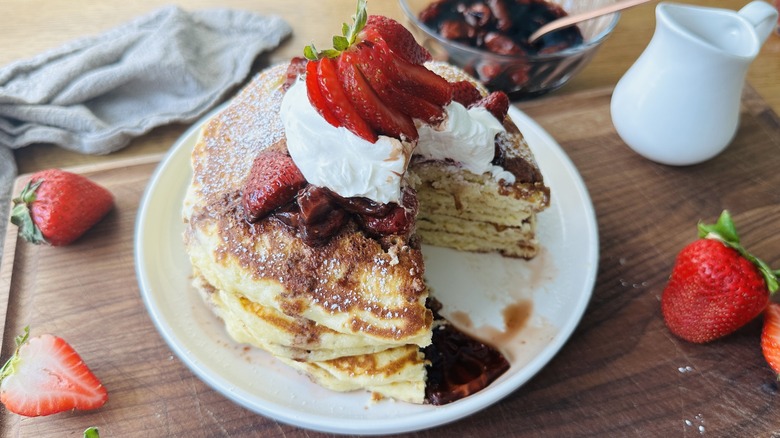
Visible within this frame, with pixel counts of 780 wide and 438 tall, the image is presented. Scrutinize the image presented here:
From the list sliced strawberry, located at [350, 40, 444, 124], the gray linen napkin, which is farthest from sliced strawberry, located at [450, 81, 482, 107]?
the gray linen napkin

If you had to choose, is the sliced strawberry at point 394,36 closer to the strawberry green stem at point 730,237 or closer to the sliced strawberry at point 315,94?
the sliced strawberry at point 315,94

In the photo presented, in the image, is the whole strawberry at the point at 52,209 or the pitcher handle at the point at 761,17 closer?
the whole strawberry at the point at 52,209

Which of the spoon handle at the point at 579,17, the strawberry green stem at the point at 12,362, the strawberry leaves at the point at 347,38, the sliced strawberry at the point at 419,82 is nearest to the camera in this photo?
the strawberry leaves at the point at 347,38

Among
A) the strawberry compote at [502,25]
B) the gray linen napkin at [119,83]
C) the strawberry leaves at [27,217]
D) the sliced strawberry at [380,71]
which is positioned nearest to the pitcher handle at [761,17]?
the strawberry compote at [502,25]

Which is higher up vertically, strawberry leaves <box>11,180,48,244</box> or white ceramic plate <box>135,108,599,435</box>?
strawberry leaves <box>11,180,48,244</box>

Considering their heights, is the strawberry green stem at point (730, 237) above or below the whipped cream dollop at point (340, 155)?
below

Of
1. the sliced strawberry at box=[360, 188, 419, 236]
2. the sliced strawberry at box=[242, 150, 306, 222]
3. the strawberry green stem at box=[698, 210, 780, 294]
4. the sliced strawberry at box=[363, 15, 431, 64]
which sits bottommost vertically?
the strawberry green stem at box=[698, 210, 780, 294]

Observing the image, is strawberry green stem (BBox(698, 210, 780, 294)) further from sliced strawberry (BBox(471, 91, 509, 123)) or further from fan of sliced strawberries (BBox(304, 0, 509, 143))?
fan of sliced strawberries (BBox(304, 0, 509, 143))
